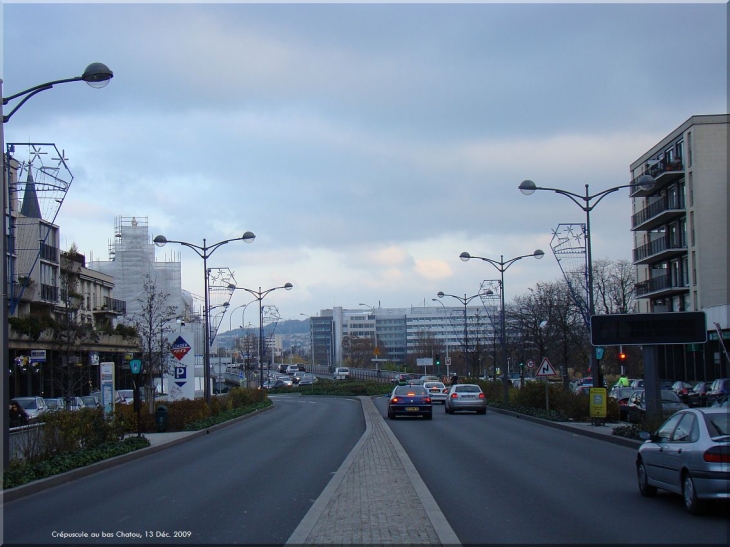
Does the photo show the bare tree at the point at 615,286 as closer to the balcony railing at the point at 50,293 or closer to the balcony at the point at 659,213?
the balcony at the point at 659,213

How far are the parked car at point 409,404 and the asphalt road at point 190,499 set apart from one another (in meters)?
12.1

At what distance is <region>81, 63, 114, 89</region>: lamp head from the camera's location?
15344 mm

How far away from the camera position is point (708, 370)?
195ft

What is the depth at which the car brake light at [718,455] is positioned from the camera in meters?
10.5

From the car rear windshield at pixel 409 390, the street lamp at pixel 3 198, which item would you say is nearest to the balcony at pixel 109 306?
the car rear windshield at pixel 409 390

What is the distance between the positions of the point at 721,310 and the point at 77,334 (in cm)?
4008

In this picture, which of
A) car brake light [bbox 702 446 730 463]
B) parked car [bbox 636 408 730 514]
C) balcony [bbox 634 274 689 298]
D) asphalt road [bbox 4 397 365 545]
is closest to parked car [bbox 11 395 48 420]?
asphalt road [bbox 4 397 365 545]

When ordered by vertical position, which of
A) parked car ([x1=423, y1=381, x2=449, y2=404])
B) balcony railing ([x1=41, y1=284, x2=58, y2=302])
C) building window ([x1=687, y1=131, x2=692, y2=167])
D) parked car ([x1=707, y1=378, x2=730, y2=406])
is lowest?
parked car ([x1=423, y1=381, x2=449, y2=404])

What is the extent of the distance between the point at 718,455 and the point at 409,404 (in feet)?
83.2

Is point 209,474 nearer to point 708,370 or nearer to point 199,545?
point 199,545

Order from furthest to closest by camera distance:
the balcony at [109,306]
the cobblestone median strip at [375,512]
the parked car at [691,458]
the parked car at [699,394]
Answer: the balcony at [109,306], the parked car at [699,394], the parked car at [691,458], the cobblestone median strip at [375,512]

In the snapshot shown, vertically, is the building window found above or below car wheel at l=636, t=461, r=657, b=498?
above

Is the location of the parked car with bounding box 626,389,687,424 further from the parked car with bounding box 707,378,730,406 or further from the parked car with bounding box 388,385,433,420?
the parked car with bounding box 388,385,433,420

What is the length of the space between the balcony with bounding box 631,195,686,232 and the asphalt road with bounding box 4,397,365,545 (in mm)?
48636
